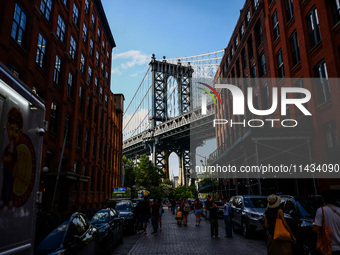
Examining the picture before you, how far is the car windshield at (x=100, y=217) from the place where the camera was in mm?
9742

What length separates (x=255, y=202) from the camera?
13852mm

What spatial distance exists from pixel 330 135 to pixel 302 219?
11.5 m

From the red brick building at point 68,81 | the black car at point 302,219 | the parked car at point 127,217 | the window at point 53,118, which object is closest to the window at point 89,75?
the red brick building at point 68,81

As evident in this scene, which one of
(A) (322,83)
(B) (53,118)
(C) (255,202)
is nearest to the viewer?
(C) (255,202)

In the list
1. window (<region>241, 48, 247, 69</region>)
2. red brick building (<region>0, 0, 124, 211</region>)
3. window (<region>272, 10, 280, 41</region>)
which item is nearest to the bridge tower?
red brick building (<region>0, 0, 124, 211</region>)

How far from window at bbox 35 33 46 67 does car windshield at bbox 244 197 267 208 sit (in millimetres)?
14183

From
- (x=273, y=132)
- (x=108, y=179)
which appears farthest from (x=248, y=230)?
(x=108, y=179)

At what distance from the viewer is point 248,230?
12219mm

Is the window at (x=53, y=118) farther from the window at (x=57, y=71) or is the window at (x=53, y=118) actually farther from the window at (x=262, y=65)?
the window at (x=262, y=65)

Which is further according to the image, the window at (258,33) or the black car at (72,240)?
the window at (258,33)

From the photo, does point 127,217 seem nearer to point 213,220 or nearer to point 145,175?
point 213,220

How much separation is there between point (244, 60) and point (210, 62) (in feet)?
209

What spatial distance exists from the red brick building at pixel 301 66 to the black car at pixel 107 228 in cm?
1020

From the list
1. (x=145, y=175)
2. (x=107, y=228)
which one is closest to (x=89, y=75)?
(x=107, y=228)
